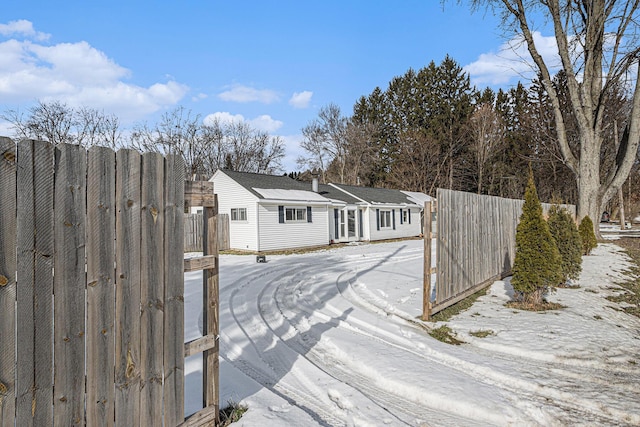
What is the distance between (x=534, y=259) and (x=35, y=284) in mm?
6921

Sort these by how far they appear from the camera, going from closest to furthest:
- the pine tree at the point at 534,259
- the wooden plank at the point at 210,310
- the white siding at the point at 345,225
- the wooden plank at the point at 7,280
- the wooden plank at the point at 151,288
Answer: the wooden plank at the point at 7,280
the wooden plank at the point at 151,288
the wooden plank at the point at 210,310
the pine tree at the point at 534,259
the white siding at the point at 345,225

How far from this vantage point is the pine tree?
637 centimetres

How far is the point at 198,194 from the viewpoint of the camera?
105 inches

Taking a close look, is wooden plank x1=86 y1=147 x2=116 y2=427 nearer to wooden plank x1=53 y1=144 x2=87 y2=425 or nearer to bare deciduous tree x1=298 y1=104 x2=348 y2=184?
wooden plank x1=53 y1=144 x2=87 y2=425

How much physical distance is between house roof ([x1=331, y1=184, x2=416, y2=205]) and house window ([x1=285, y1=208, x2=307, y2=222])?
5.16 m

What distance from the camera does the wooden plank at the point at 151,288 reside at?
90.5 inches

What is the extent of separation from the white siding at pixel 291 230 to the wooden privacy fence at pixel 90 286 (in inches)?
576

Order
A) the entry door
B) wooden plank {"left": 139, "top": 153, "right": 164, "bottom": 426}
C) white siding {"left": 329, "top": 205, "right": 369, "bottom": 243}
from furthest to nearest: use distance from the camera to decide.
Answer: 1. the entry door
2. white siding {"left": 329, "top": 205, "right": 369, "bottom": 243}
3. wooden plank {"left": 139, "top": 153, "right": 164, "bottom": 426}

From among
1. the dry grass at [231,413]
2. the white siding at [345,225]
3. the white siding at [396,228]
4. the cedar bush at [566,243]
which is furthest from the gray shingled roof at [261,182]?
the dry grass at [231,413]

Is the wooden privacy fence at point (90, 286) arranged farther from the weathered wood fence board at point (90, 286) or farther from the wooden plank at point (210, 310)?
the wooden plank at point (210, 310)

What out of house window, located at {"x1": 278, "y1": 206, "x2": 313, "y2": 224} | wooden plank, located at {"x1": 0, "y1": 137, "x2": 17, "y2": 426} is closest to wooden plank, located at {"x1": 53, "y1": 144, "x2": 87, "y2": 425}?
wooden plank, located at {"x1": 0, "y1": 137, "x2": 17, "y2": 426}

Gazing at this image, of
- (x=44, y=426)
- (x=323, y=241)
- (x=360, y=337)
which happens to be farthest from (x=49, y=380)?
(x=323, y=241)

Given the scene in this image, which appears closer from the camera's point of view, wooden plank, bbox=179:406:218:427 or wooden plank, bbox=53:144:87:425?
wooden plank, bbox=53:144:87:425

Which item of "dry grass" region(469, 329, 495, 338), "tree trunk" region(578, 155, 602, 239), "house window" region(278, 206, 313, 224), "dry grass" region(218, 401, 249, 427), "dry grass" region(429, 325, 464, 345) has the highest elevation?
"tree trunk" region(578, 155, 602, 239)
